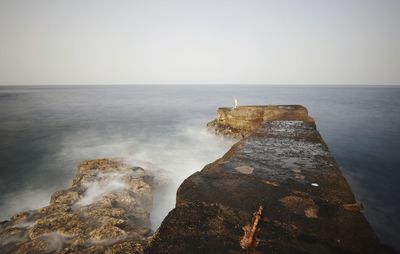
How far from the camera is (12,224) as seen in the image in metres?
5.49

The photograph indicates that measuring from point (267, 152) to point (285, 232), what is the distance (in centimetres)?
201

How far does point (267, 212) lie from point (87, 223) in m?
4.33

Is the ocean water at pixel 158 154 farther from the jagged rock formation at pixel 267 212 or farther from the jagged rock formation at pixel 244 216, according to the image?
the jagged rock formation at pixel 267 212

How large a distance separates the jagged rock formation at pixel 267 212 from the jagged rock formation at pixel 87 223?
7.40ft

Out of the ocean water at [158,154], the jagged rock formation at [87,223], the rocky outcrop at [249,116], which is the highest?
the rocky outcrop at [249,116]

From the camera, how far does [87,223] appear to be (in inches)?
195

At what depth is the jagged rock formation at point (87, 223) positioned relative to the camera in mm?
4285

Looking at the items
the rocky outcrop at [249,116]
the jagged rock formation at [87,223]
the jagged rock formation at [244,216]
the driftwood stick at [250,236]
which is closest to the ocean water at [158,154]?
the rocky outcrop at [249,116]

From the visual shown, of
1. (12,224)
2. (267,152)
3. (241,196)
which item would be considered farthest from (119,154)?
(241,196)

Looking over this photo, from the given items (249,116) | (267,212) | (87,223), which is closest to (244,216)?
(267,212)

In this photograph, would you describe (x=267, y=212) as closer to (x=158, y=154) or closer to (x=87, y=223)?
(x=87, y=223)

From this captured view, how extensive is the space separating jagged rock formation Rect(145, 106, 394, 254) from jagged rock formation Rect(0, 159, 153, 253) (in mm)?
2254

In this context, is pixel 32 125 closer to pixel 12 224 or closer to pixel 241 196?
pixel 12 224

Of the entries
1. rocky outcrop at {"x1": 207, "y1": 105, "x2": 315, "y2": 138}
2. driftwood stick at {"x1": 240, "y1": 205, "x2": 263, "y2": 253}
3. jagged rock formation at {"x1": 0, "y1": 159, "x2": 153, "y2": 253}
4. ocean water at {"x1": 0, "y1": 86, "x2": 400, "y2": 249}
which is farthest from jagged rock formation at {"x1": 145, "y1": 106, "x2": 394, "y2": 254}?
ocean water at {"x1": 0, "y1": 86, "x2": 400, "y2": 249}
